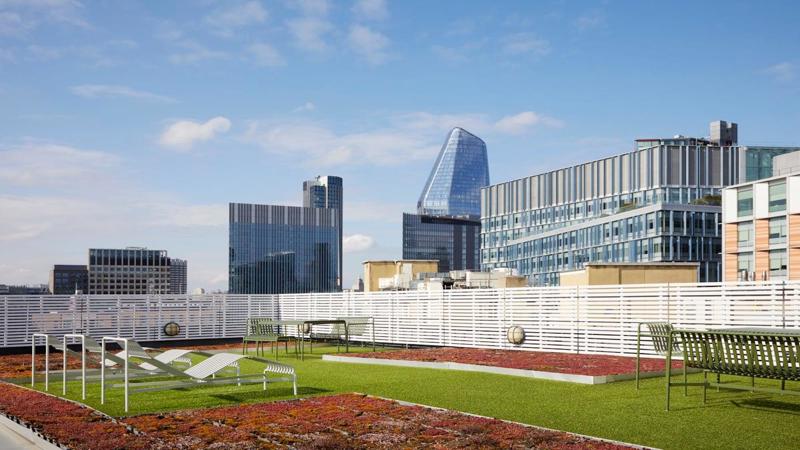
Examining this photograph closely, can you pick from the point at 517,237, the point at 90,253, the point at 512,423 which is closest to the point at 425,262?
the point at 512,423

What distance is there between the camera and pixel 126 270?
597 feet

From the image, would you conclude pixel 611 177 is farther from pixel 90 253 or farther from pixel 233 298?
pixel 90 253

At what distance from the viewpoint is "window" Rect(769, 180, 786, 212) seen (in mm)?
62750

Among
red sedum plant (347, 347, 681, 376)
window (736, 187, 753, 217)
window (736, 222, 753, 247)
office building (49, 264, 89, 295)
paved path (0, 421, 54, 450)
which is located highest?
window (736, 187, 753, 217)

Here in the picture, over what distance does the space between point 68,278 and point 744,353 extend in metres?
198

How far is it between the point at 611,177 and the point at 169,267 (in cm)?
12662

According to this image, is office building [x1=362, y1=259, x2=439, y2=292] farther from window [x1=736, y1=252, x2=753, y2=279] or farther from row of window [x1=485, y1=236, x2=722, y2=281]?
row of window [x1=485, y1=236, x2=722, y2=281]

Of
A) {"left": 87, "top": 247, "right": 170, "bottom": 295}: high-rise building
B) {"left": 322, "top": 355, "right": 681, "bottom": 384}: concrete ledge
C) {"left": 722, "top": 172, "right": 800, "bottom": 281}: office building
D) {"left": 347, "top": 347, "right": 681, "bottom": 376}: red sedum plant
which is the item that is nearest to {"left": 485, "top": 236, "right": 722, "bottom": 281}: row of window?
{"left": 722, "top": 172, "right": 800, "bottom": 281}: office building

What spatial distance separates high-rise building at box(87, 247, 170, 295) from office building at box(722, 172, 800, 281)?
446ft

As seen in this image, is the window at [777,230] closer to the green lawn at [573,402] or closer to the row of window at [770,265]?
the row of window at [770,265]

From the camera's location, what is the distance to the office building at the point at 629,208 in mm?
77375

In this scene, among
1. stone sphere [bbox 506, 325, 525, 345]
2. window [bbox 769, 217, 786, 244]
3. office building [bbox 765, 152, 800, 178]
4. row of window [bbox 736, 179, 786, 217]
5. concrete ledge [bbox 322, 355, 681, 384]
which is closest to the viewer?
concrete ledge [bbox 322, 355, 681, 384]

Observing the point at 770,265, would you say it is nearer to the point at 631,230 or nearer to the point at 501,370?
the point at 631,230

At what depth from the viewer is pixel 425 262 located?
47.7 m
